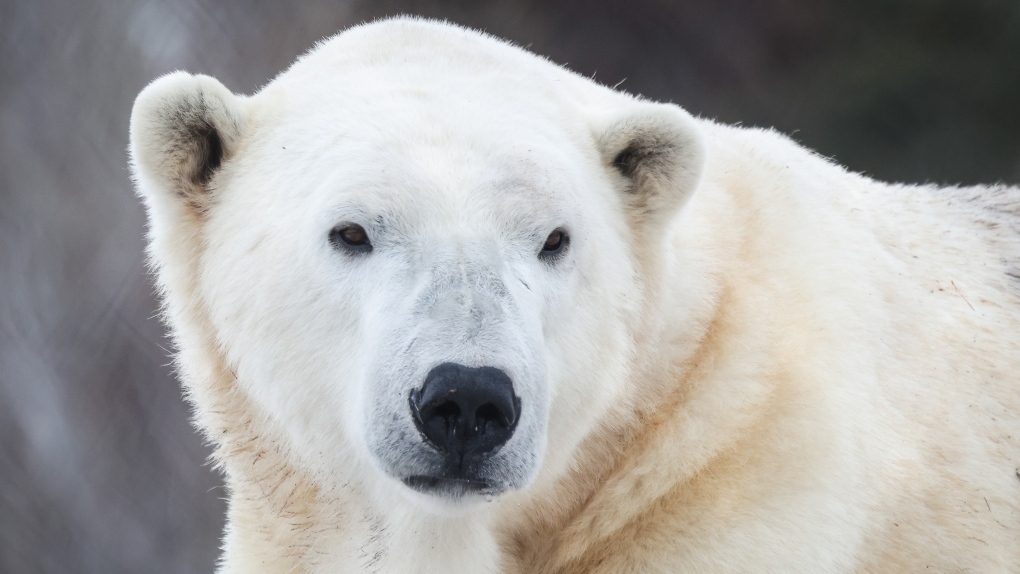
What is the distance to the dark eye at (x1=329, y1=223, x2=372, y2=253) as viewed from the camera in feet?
6.92

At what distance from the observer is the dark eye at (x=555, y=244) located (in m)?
2.19

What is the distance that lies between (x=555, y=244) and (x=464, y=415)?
0.54 meters

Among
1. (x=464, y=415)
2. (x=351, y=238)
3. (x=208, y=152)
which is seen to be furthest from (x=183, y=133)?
(x=464, y=415)

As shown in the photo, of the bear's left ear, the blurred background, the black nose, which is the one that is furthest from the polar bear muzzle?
the blurred background

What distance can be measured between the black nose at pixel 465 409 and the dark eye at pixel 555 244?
0.43 meters

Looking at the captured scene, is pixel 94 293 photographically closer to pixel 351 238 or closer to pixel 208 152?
pixel 208 152

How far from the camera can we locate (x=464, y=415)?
180 cm

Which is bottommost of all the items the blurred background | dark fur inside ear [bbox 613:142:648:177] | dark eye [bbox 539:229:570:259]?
the blurred background

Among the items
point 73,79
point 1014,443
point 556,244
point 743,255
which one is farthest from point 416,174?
point 73,79

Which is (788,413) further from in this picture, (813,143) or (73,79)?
(813,143)

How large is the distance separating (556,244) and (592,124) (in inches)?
16.1

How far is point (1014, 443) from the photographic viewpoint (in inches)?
104

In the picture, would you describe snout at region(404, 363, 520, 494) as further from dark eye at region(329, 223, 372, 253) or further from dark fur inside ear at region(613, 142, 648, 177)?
dark fur inside ear at region(613, 142, 648, 177)

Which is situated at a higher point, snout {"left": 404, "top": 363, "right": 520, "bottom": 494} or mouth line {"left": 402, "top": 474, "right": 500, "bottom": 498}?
snout {"left": 404, "top": 363, "right": 520, "bottom": 494}
